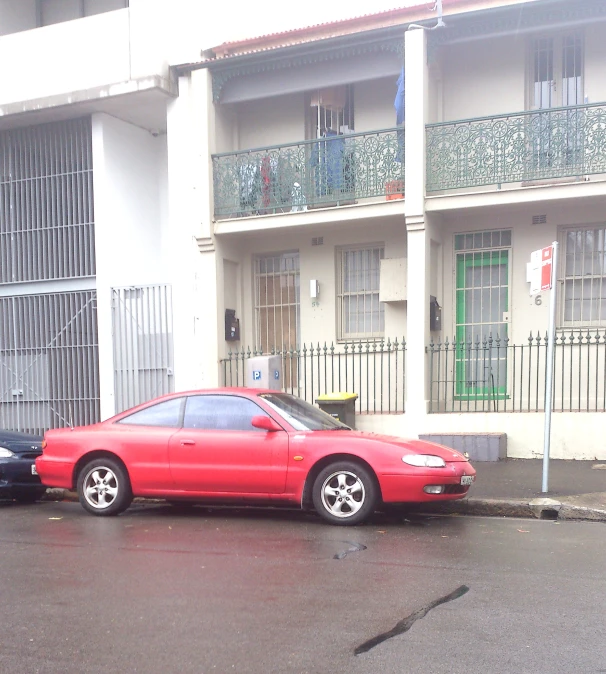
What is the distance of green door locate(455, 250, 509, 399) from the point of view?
1322 centimetres

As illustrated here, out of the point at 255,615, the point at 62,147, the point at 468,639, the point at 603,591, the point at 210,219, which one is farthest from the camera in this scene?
the point at 62,147

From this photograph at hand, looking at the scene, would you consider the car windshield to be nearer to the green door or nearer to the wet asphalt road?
the wet asphalt road

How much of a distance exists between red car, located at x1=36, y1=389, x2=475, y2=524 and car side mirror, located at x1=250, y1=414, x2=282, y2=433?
0.01 metres

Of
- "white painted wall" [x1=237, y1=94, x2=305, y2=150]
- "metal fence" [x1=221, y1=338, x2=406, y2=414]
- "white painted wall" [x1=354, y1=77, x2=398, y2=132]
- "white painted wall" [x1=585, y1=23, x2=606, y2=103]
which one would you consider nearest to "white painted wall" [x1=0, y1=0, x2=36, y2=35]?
"white painted wall" [x1=237, y1=94, x2=305, y2=150]

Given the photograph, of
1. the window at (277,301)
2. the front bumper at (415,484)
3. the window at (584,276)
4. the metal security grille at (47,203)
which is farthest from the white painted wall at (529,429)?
the metal security grille at (47,203)

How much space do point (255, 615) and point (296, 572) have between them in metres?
1.10

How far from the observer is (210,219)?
14.1 m

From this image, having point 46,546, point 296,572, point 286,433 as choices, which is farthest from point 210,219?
point 296,572

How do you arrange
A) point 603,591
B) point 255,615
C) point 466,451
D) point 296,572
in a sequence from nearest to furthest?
point 255,615, point 603,591, point 296,572, point 466,451

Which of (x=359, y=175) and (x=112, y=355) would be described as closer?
(x=359, y=175)

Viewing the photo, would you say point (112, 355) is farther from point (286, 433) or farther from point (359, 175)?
point (286, 433)

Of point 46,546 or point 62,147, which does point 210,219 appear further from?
point 46,546

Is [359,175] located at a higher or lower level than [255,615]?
higher

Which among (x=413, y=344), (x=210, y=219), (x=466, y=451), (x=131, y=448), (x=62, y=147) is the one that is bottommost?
(x=466, y=451)
